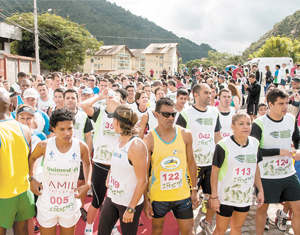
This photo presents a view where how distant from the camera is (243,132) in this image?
3.12m

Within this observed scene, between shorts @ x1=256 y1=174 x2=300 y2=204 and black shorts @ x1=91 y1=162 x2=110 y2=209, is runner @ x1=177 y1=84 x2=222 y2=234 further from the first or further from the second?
black shorts @ x1=91 y1=162 x2=110 y2=209

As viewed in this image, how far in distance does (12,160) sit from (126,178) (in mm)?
1308

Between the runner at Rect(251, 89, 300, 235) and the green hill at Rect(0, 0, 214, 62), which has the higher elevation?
the green hill at Rect(0, 0, 214, 62)

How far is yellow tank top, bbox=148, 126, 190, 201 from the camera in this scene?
292 centimetres

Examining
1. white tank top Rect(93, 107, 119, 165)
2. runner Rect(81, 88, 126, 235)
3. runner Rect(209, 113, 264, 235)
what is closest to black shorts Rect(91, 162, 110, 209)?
runner Rect(81, 88, 126, 235)

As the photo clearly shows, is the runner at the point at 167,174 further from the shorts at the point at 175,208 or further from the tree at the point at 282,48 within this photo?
the tree at the point at 282,48

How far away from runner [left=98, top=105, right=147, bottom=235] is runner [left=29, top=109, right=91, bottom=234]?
15.6 inches

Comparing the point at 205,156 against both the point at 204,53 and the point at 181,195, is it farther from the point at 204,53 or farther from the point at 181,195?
the point at 204,53

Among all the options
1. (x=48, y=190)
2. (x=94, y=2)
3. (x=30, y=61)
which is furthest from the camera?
(x=94, y=2)

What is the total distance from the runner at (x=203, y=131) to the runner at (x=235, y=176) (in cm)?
77

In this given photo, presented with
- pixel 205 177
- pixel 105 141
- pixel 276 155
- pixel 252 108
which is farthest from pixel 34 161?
pixel 252 108

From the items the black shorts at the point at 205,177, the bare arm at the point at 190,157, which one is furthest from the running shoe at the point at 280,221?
the bare arm at the point at 190,157

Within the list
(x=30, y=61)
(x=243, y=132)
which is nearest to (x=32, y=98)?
(x=243, y=132)

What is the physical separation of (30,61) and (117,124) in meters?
33.4
